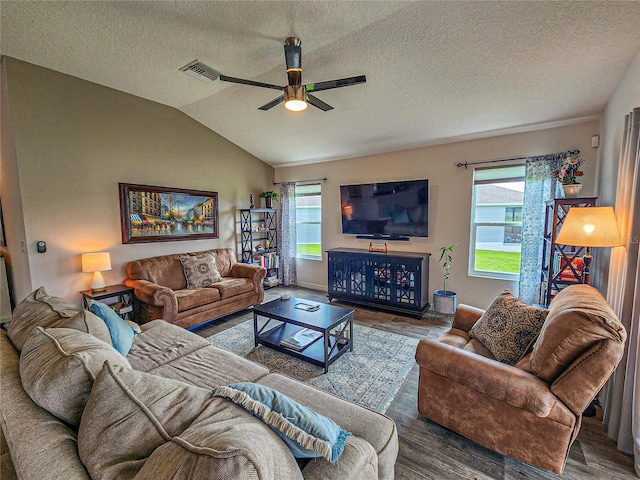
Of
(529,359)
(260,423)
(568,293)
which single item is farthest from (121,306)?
(568,293)

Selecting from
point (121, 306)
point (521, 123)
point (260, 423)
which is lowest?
point (121, 306)

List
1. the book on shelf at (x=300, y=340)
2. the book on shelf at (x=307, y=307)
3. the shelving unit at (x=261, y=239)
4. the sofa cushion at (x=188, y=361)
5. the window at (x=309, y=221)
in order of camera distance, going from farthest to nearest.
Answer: the window at (x=309, y=221) < the shelving unit at (x=261, y=239) < the book on shelf at (x=307, y=307) < the book on shelf at (x=300, y=340) < the sofa cushion at (x=188, y=361)

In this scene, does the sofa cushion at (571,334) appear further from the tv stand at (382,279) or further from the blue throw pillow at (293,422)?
the tv stand at (382,279)

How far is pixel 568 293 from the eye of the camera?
1942 mm

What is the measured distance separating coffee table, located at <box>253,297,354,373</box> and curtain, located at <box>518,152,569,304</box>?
7.45 ft

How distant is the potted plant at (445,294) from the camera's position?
153 inches

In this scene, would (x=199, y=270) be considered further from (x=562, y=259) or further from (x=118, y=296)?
(x=562, y=259)

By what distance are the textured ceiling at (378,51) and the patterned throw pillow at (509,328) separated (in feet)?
6.66

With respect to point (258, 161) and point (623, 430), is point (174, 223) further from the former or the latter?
point (623, 430)

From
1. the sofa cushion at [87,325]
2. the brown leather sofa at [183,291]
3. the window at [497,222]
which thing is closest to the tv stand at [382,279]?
the window at [497,222]

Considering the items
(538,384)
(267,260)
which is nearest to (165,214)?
(267,260)

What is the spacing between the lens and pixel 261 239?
18.9 feet

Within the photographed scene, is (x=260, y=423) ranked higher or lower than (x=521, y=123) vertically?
lower

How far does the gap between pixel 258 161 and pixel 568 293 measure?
16.4 feet
